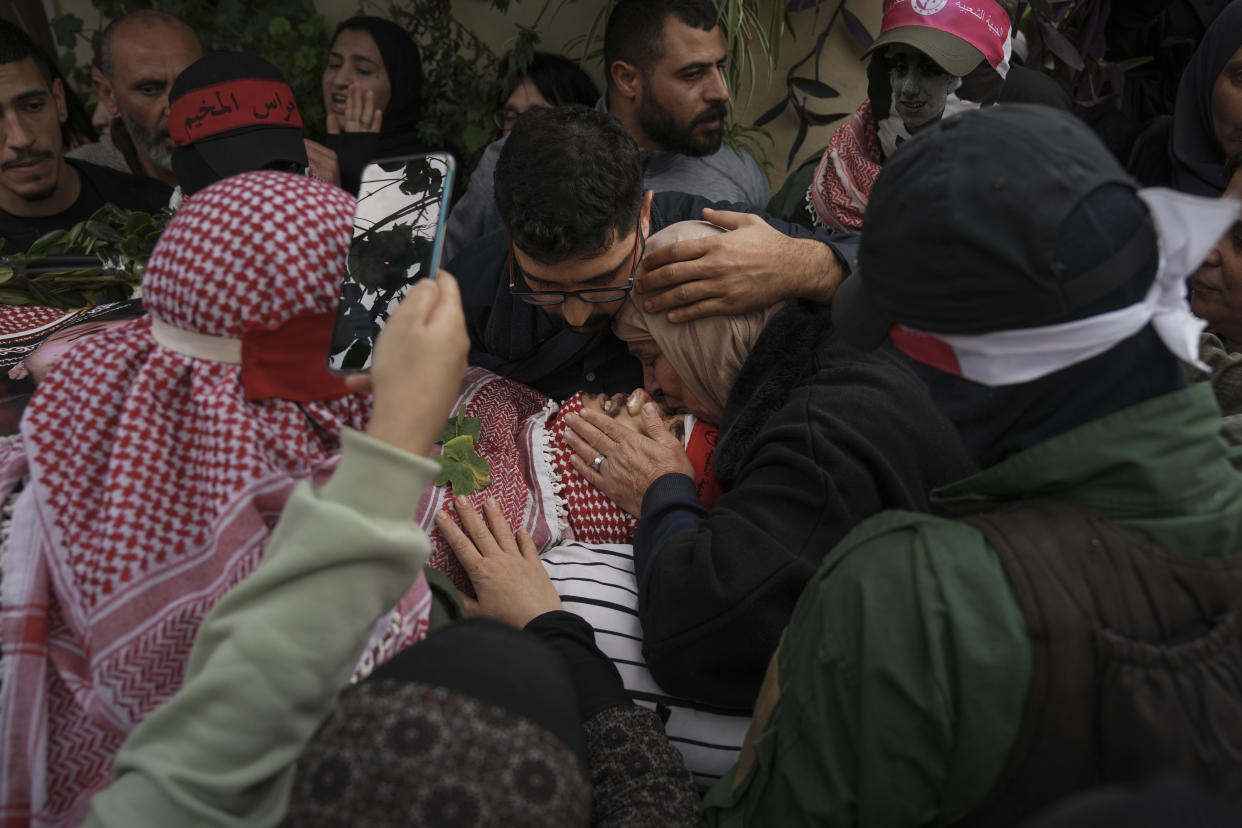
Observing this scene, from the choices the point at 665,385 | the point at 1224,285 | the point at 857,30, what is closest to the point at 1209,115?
the point at 857,30

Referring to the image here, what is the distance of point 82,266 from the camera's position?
95.5 inches

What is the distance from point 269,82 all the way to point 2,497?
76.4 inches

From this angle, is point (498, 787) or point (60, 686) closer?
point (498, 787)

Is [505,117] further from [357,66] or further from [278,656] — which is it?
[278,656]

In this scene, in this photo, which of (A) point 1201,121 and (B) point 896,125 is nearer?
(B) point 896,125

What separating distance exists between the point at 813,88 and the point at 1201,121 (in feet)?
4.97

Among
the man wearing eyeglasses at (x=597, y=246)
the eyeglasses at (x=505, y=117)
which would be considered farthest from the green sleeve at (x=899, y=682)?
the eyeglasses at (x=505, y=117)

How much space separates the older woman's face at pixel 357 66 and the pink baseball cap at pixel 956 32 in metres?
2.23

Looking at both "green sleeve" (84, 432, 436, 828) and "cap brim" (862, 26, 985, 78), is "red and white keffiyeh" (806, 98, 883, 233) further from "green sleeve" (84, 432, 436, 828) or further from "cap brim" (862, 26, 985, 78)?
"green sleeve" (84, 432, 436, 828)

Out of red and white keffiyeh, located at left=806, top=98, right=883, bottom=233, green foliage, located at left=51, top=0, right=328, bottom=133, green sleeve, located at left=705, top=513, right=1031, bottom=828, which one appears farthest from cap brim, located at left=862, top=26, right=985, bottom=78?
green foliage, located at left=51, top=0, right=328, bottom=133

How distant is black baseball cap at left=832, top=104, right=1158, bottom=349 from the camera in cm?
89

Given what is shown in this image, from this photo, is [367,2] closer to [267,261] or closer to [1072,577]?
[267,261]

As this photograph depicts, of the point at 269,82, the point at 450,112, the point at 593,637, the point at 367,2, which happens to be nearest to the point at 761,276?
the point at 593,637

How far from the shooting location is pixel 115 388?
106 cm
